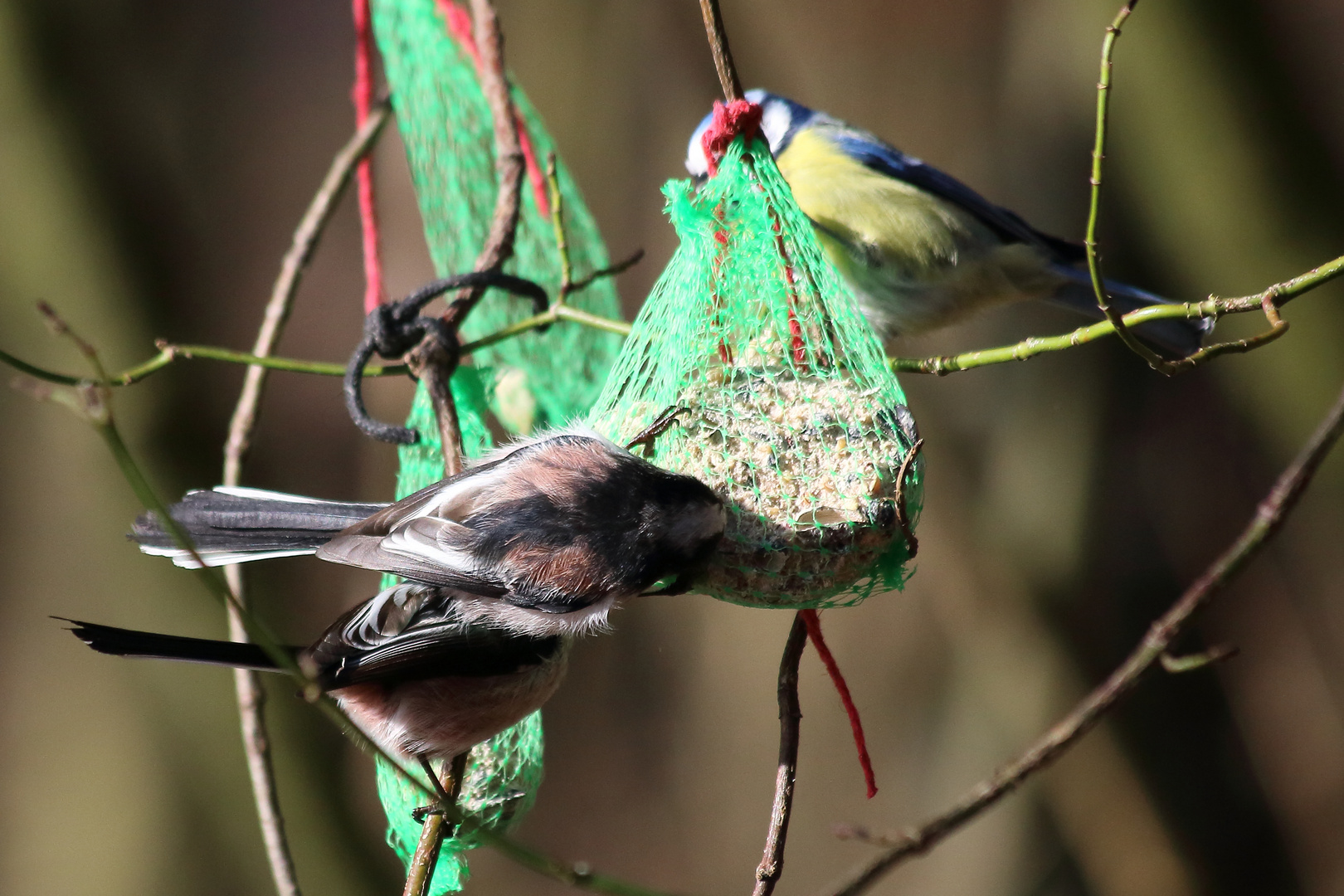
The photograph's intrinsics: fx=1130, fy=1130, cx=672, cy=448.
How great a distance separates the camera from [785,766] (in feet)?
5.89

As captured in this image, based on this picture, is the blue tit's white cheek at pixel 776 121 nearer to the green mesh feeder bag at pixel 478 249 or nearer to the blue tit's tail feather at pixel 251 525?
the green mesh feeder bag at pixel 478 249

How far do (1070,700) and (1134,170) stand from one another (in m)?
1.99

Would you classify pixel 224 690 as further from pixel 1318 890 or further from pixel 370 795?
pixel 1318 890

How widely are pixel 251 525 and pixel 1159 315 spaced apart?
5.29ft

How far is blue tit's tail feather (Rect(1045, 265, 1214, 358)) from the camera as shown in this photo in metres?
2.78

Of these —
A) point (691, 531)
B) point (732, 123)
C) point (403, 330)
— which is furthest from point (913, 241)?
point (691, 531)

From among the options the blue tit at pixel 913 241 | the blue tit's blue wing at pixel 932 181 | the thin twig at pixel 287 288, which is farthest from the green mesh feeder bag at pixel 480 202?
the blue tit's blue wing at pixel 932 181

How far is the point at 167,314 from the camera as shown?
418 cm

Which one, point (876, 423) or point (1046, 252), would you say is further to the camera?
point (1046, 252)

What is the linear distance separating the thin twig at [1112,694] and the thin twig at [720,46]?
0.96 m

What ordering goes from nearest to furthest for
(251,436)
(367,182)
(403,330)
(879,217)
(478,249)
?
(403,330) < (251,436) < (879,217) < (367,182) < (478,249)

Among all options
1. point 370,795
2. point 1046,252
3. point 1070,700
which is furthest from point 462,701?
point 370,795

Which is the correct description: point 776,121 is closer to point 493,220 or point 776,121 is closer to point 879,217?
point 879,217

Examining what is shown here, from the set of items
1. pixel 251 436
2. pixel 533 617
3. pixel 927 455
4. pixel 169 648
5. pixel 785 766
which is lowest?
pixel 785 766
